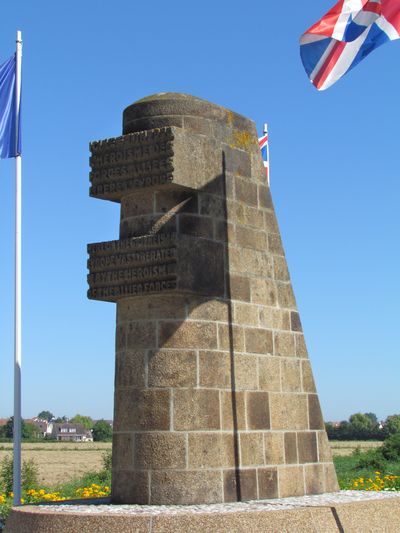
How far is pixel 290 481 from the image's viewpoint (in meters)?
10.9

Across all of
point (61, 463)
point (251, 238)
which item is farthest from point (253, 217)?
point (61, 463)

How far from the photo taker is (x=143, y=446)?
975cm

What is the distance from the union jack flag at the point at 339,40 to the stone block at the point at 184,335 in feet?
10.4

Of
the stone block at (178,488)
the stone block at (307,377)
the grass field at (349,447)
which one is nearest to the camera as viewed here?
the stone block at (178,488)

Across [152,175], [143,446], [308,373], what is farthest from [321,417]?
[152,175]

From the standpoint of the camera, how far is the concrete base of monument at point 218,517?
8.50 metres

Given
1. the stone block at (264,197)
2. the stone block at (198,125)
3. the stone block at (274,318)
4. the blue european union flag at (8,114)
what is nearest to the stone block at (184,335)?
the stone block at (274,318)

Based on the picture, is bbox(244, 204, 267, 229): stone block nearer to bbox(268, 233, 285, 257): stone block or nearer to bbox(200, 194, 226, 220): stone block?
bbox(268, 233, 285, 257): stone block

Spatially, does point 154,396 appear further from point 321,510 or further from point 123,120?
point 123,120

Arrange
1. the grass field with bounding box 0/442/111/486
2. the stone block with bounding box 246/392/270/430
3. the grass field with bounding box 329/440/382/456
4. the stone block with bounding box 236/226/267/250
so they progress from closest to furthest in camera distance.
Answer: the stone block with bounding box 246/392/270/430
the stone block with bounding box 236/226/267/250
the grass field with bounding box 0/442/111/486
the grass field with bounding box 329/440/382/456

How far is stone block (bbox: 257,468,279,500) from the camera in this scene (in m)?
10.4

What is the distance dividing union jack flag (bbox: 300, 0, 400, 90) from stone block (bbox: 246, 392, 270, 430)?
12.2 ft

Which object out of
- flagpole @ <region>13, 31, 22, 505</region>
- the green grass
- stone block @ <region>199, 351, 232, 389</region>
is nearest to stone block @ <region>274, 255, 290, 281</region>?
stone block @ <region>199, 351, 232, 389</region>

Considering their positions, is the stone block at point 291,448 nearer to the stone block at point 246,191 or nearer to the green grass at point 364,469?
the stone block at point 246,191
